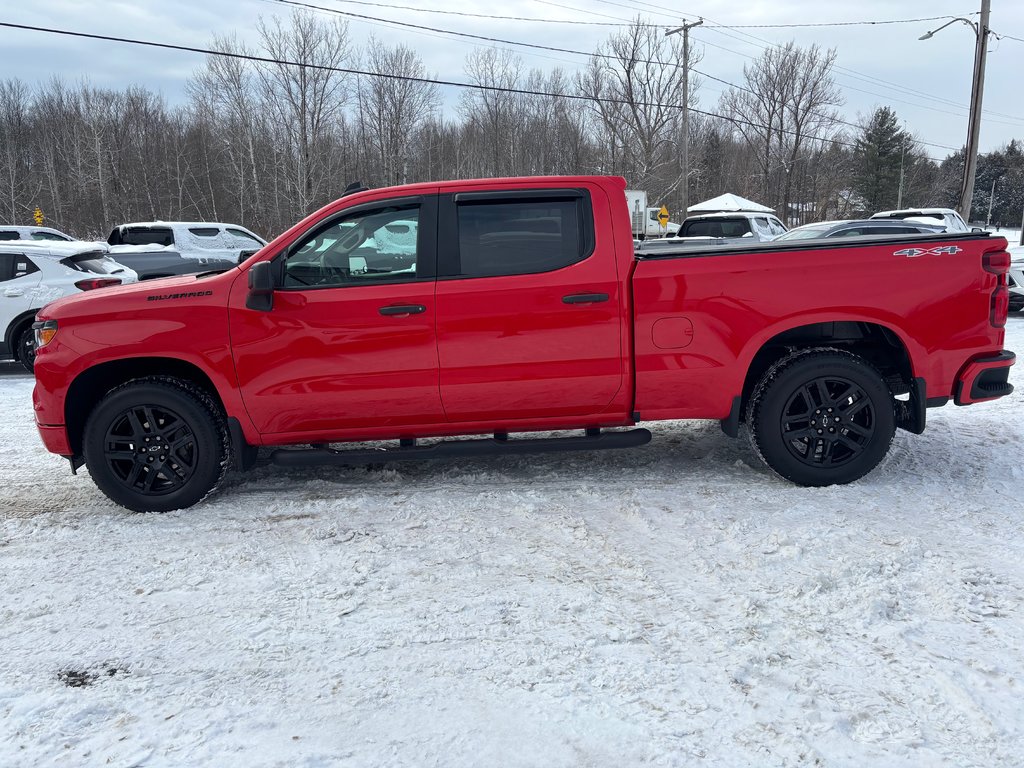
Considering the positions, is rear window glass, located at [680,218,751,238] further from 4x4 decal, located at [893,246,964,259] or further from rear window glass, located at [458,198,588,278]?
rear window glass, located at [458,198,588,278]

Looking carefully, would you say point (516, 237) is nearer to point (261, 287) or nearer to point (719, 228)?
point (261, 287)

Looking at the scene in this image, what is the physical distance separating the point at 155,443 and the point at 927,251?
4.83 m

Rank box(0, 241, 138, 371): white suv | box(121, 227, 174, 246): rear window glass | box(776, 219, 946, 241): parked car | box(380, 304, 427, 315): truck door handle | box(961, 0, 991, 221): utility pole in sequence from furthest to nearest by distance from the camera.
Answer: box(961, 0, 991, 221): utility pole < box(121, 227, 174, 246): rear window glass < box(776, 219, 946, 241): parked car < box(0, 241, 138, 371): white suv < box(380, 304, 427, 315): truck door handle

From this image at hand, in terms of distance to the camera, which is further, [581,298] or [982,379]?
[982,379]

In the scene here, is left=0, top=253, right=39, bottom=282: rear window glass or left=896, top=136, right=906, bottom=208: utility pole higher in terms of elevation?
left=896, top=136, right=906, bottom=208: utility pole

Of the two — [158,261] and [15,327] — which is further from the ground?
[158,261]

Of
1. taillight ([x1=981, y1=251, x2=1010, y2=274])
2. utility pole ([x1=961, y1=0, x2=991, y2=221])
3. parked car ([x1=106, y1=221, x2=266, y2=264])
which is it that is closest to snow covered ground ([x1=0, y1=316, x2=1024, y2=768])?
taillight ([x1=981, y1=251, x2=1010, y2=274])

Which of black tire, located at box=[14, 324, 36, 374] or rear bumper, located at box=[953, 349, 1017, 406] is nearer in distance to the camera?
rear bumper, located at box=[953, 349, 1017, 406]

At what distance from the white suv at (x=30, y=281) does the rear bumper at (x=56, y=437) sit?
19.1 ft

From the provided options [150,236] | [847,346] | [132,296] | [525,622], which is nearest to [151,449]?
[132,296]

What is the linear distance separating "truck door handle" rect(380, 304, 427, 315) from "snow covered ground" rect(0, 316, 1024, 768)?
3.84 ft

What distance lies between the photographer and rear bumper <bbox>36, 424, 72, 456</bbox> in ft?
14.7

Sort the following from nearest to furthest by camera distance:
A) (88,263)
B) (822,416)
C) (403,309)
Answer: (403,309)
(822,416)
(88,263)

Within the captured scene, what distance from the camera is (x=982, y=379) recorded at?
4547 millimetres
